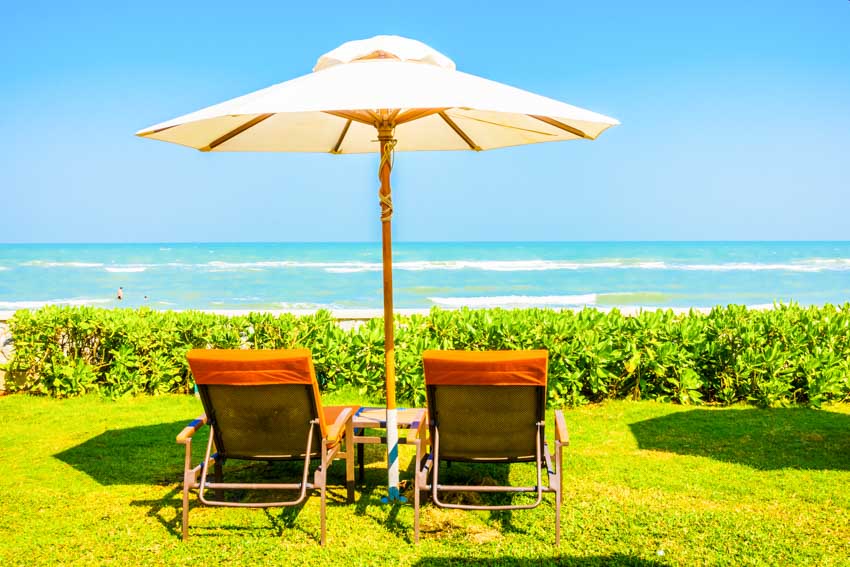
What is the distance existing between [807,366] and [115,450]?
20.2 feet

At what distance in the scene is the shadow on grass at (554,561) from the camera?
3336mm

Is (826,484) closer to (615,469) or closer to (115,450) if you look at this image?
(615,469)

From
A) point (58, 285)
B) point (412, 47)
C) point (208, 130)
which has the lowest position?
point (58, 285)

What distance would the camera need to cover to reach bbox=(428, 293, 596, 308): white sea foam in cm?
2656

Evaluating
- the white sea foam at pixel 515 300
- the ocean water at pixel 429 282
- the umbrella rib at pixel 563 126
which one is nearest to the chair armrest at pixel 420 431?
the umbrella rib at pixel 563 126

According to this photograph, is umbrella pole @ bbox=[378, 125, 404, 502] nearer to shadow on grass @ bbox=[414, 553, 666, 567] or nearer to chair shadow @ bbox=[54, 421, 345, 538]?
chair shadow @ bbox=[54, 421, 345, 538]

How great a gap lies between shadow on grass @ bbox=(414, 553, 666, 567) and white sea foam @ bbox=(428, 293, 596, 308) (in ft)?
73.8

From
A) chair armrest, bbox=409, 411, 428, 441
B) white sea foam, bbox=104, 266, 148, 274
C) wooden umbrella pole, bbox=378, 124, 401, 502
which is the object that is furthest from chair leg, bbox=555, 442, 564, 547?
white sea foam, bbox=104, 266, 148, 274

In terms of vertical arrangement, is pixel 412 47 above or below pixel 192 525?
above

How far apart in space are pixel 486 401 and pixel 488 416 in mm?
96

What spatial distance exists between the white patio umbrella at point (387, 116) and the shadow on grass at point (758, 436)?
98.8 inches

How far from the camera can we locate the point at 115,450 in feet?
17.7

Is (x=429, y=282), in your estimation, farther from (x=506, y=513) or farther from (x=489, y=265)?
(x=506, y=513)

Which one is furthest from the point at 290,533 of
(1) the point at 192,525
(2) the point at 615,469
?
(2) the point at 615,469
